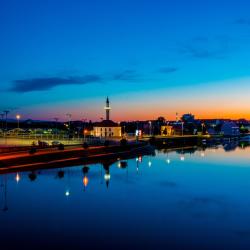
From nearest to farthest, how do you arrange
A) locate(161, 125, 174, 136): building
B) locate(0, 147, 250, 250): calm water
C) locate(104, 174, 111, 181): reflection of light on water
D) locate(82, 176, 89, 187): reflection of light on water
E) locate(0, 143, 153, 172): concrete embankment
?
1. locate(0, 147, 250, 250): calm water
2. locate(82, 176, 89, 187): reflection of light on water
3. locate(104, 174, 111, 181): reflection of light on water
4. locate(0, 143, 153, 172): concrete embankment
5. locate(161, 125, 174, 136): building

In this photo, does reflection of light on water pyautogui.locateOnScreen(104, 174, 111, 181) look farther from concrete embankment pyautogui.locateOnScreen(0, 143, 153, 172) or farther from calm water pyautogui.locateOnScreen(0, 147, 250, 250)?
concrete embankment pyautogui.locateOnScreen(0, 143, 153, 172)

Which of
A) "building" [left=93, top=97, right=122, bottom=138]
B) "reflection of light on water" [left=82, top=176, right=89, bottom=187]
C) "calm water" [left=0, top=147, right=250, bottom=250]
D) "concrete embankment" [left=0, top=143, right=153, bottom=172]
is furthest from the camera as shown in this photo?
"building" [left=93, top=97, right=122, bottom=138]

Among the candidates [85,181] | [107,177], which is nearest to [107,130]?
[107,177]

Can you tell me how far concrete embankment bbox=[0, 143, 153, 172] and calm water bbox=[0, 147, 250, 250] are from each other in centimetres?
185

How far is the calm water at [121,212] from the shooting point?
18188mm

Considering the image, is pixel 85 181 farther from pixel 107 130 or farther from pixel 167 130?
pixel 167 130

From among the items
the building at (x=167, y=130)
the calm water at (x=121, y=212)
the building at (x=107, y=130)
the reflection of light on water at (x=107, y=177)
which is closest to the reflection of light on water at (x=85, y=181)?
the calm water at (x=121, y=212)

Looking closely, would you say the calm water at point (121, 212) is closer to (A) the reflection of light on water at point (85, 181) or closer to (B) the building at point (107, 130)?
(A) the reflection of light on water at point (85, 181)

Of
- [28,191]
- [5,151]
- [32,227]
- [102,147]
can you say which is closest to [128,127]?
[102,147]

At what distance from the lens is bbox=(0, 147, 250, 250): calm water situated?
59.7 feet

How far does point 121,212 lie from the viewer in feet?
78.4

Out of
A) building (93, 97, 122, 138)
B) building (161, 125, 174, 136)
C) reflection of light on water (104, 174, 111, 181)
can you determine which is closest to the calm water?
reflection of light on water (104, 174, 111, 181)

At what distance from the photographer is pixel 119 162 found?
175ft

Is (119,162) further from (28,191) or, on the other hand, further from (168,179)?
(28,191)
